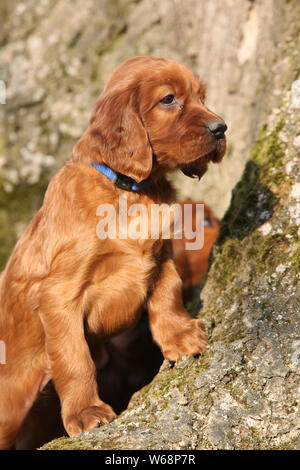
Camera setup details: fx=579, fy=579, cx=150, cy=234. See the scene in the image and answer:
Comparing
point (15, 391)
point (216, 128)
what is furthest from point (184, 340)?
point (216, 128)

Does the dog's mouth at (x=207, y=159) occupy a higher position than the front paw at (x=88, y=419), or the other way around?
the dog's mouth at (x=207, y=159)

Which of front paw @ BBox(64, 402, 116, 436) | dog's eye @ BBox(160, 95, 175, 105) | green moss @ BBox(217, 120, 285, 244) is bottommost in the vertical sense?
front paw @ BBox(64, 402, 116, 436)

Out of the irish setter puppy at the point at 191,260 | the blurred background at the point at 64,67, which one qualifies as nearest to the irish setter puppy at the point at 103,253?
the irish setter puppy at the point at 191,260

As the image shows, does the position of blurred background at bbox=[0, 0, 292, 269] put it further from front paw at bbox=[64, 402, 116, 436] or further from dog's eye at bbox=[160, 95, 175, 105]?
front paw at bbox=[64, 402, 116, 436]

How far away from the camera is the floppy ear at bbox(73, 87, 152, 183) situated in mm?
3178

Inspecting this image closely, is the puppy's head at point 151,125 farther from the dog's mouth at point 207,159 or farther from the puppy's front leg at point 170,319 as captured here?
the puppy's front leg at point 170,319

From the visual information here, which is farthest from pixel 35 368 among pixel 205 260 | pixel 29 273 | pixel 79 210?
pixel 205 260

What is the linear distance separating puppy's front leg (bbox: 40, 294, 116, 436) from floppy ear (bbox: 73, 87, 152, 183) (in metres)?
0.84

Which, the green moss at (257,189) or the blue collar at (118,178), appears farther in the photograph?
the green moss at (257,189)

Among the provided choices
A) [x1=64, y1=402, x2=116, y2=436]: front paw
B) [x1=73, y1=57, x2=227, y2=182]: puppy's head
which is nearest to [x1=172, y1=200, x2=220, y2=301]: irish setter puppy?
[x1=73, y1=57, x2=227, y2=182]: puppy's head

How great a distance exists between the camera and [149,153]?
10.5 feet

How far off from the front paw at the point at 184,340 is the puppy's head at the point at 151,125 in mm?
938

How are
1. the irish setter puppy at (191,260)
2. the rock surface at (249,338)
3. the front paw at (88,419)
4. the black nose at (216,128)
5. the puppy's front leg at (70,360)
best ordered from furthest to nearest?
the irish setter puppy at (191,260), the black nose at (216,128), the puppy's front leg at (70,360), the front paw at (88,419), the rock surface at (249,338)

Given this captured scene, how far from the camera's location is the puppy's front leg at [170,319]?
338cm
